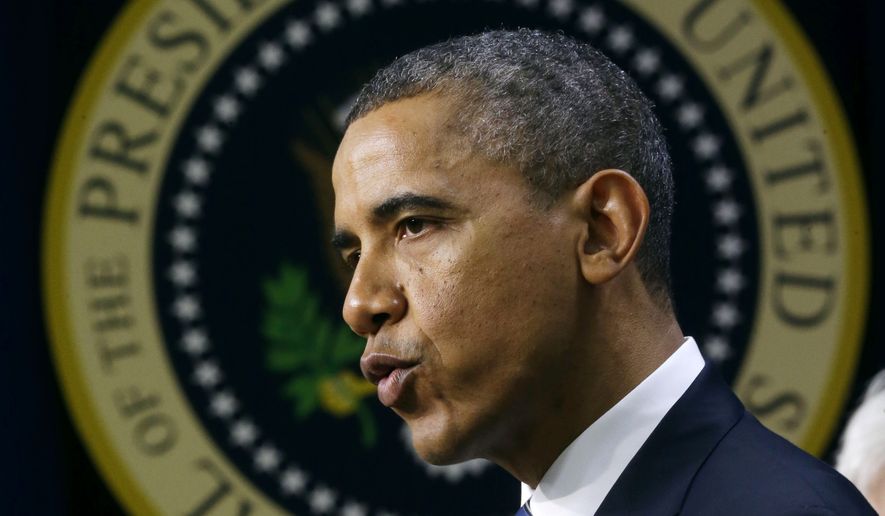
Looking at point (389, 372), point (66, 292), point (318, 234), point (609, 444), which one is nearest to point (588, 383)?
point (609, 444)

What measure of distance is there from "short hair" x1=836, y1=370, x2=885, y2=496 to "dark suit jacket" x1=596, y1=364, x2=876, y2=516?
91cm

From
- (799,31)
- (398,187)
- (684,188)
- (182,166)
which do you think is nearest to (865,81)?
(799,31)

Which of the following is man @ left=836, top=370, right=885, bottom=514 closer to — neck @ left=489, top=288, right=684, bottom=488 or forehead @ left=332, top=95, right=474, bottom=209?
neck @ left=489, top=288, right=684, bottom=488

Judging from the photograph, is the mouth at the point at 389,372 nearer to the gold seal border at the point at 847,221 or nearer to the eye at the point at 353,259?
the eye at the point at 353,259

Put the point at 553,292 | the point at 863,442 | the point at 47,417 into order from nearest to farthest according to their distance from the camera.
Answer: the point at 553,292
the point at 863,442
the point at 47,417

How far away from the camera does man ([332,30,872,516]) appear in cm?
107

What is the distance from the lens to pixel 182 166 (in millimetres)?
2416

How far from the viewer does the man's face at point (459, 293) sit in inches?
41.9

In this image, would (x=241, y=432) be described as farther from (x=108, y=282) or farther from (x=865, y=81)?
(x=865, y=81)

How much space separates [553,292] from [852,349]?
59.6 inches

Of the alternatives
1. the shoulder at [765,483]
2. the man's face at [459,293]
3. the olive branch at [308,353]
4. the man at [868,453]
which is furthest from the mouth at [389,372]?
the olive branch at [308,353]

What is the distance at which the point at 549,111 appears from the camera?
1.13m

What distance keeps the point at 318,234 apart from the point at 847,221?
1.01m

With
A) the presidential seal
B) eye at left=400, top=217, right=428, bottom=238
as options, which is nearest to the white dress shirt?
eye at left=400, top=217, right=428, bottom=238
